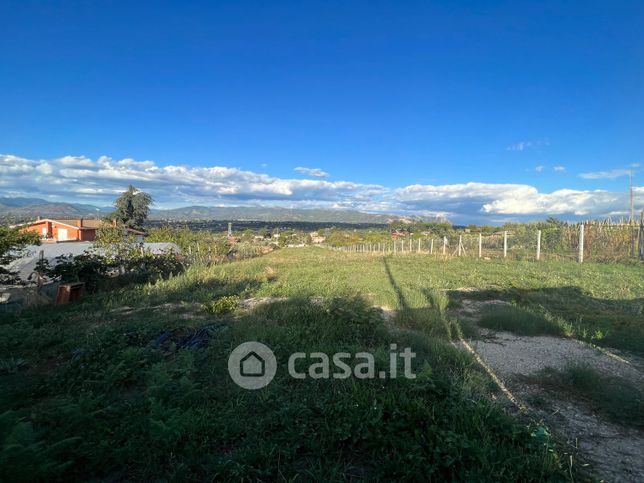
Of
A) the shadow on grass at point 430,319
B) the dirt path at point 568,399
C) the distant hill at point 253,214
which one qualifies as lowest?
the dirt path at point 568,399

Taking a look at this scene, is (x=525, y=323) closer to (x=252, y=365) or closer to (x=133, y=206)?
(x=252, y=365)

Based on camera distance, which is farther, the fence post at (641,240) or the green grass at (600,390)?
the fence post at (641,240)

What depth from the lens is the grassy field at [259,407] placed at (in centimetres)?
218

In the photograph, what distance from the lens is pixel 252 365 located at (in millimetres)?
3729

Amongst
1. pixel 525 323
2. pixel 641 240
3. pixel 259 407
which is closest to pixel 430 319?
pixel 525 323

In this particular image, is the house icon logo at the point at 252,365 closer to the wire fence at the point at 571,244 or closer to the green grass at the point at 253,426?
the green grass at the point at 253,426

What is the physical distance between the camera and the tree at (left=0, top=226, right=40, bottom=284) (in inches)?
291

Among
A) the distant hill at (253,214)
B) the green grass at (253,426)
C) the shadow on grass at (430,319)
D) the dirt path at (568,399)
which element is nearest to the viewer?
the green grass at (253,426)

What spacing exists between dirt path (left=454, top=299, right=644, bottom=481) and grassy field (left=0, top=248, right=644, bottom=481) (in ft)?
0.97

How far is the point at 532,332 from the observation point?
206 inches

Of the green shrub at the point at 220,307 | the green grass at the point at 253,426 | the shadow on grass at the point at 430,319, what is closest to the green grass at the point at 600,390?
the green grass at the point at 253,426

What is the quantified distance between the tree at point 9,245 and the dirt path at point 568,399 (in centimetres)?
938

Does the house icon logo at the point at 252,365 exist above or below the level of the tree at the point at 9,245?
below

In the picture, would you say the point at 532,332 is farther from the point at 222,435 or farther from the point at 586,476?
the point at 222,435
